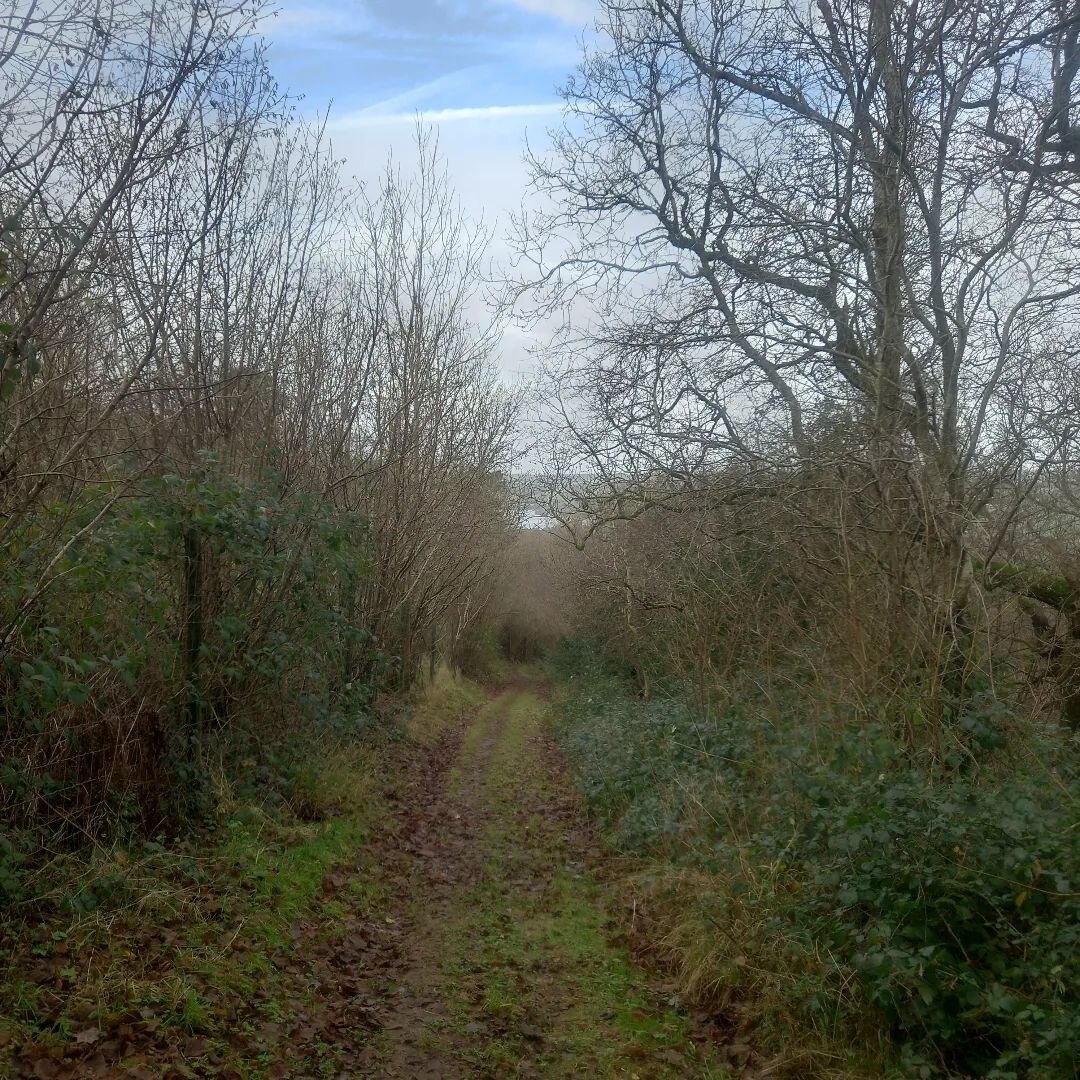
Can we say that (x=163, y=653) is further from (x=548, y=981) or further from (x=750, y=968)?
(x=750, y=968)

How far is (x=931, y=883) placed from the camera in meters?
5.10

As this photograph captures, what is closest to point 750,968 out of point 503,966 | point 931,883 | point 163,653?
point 931,883

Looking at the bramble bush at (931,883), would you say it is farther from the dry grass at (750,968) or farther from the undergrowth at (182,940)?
Result: the undergrowth at (182,940)

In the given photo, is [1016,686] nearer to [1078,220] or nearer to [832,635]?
[832,635]

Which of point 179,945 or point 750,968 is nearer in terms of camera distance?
point 179,945

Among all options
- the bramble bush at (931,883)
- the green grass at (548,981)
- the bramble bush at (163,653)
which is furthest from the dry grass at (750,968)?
the bramble bush at (163,653)

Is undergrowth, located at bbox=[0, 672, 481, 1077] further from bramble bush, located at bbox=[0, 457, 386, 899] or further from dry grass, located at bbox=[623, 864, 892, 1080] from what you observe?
dry grass, located at bbox=[623, 864, 892, 1080]

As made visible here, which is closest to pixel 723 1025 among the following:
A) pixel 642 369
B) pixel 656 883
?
pixel 656 883

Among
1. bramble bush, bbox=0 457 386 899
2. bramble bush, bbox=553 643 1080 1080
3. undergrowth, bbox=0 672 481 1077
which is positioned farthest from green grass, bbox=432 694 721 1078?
bramble bush, bbox=0 457 386 899

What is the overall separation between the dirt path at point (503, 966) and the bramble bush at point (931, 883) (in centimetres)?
100

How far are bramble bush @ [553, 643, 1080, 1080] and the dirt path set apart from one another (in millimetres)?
998

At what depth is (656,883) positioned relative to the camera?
7996 mm

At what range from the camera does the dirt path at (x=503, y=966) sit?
535 cm

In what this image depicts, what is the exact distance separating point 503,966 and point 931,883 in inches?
125
